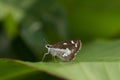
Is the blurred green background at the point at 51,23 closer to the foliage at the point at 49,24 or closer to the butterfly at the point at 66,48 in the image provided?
the foliage at the point at 49,24

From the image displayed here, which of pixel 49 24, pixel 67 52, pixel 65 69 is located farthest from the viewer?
pixel 49 24

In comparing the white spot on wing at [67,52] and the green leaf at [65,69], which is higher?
the green leaf at [65,69]

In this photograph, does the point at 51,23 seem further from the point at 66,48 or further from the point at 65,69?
the point at 65,69

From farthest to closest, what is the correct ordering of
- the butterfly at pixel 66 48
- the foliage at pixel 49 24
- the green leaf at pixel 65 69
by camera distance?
the foliage at pixel 49 24, the butterfly at pixel 66 48, the green leaf at pixel 65 69

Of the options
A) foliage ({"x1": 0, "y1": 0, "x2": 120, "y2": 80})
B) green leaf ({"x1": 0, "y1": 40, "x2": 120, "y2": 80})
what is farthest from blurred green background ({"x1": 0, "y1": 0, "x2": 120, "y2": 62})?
green leaf ({"x1": 0, "y1": 40, "x2": 120, "y2": 80})

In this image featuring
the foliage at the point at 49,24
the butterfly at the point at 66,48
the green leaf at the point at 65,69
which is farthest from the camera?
the foliage at the point at 49,24

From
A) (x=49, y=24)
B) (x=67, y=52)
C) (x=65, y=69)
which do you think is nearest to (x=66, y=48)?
(x=67, y=52)

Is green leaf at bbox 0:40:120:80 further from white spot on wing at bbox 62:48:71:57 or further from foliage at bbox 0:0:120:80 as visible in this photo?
foliage at bbox 0:0:120:80

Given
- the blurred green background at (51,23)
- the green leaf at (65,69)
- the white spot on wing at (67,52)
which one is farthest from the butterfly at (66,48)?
the blurred green background at (51,23)

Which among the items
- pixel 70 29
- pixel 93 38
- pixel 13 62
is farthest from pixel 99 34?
pixel 13 62
